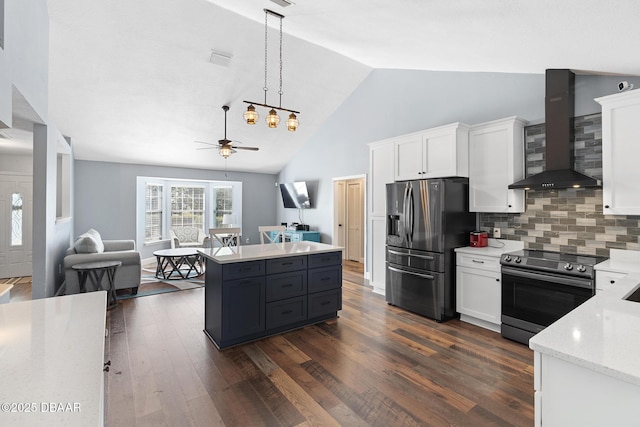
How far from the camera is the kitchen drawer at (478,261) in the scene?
3.35m

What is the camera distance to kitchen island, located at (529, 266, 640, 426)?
0.98 meters

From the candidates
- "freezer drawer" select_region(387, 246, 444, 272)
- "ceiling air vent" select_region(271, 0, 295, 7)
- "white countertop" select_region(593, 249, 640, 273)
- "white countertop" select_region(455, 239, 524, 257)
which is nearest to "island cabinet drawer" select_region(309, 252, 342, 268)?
"freezer drawer" select_region(387, 246, 444, 272)

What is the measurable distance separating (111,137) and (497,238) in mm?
6669

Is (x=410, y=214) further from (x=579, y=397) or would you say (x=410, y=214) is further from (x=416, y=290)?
(x=579, y=397)

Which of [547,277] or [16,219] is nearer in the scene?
[547,277]

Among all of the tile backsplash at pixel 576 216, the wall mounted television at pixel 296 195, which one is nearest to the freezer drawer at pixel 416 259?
the tile backsplash at pixel 576 216

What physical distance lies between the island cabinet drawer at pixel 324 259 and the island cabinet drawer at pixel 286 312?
1.30 feet

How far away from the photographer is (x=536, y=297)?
116 inches

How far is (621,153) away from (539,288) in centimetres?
135

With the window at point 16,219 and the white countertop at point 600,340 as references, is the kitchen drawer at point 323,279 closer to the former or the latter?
the white countertop at point 600,340

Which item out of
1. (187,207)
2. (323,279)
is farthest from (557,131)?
(187,207)

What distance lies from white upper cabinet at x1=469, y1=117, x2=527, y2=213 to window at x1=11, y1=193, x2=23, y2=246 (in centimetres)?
779

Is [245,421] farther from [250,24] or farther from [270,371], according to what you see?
[250,24]

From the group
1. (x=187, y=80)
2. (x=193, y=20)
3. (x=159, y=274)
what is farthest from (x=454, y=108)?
(x=159, y=274)
